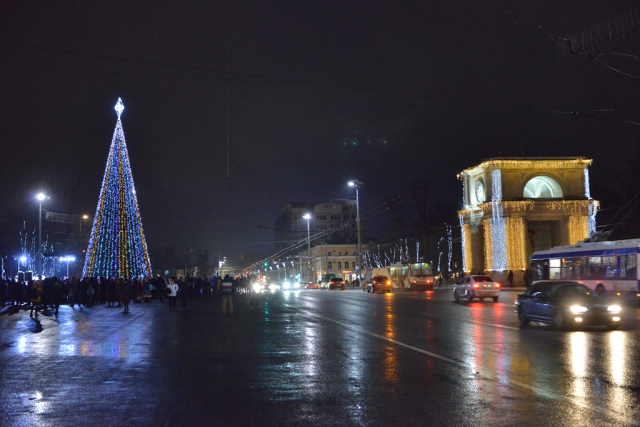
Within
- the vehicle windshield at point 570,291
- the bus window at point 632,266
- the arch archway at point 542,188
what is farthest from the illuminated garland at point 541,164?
the vehicle windshield at point 570,291

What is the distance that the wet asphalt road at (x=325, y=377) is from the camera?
777cm

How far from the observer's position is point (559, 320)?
18.6 meters

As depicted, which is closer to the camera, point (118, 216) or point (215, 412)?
point (215, 412)

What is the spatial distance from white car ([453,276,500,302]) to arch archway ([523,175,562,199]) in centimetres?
2784

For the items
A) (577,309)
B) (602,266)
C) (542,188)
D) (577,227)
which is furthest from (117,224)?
(542,188)

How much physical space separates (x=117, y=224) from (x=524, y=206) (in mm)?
36014

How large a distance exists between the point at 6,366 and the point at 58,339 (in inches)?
212

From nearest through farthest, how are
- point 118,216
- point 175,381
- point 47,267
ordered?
point 175,381, point 118,216, point 47,267

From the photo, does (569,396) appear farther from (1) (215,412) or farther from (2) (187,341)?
(2) (187,341)

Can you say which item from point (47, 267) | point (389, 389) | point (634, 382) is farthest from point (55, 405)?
point (47, 267)

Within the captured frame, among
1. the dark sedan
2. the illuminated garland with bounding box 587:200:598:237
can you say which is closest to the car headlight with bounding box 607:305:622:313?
the dark sedan

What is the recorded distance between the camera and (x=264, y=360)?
12.8 metres

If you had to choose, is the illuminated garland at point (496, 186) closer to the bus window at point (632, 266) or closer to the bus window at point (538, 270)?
the bus window at point (538, 270)

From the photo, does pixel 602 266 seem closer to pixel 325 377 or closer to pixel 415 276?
pixel 325 377
